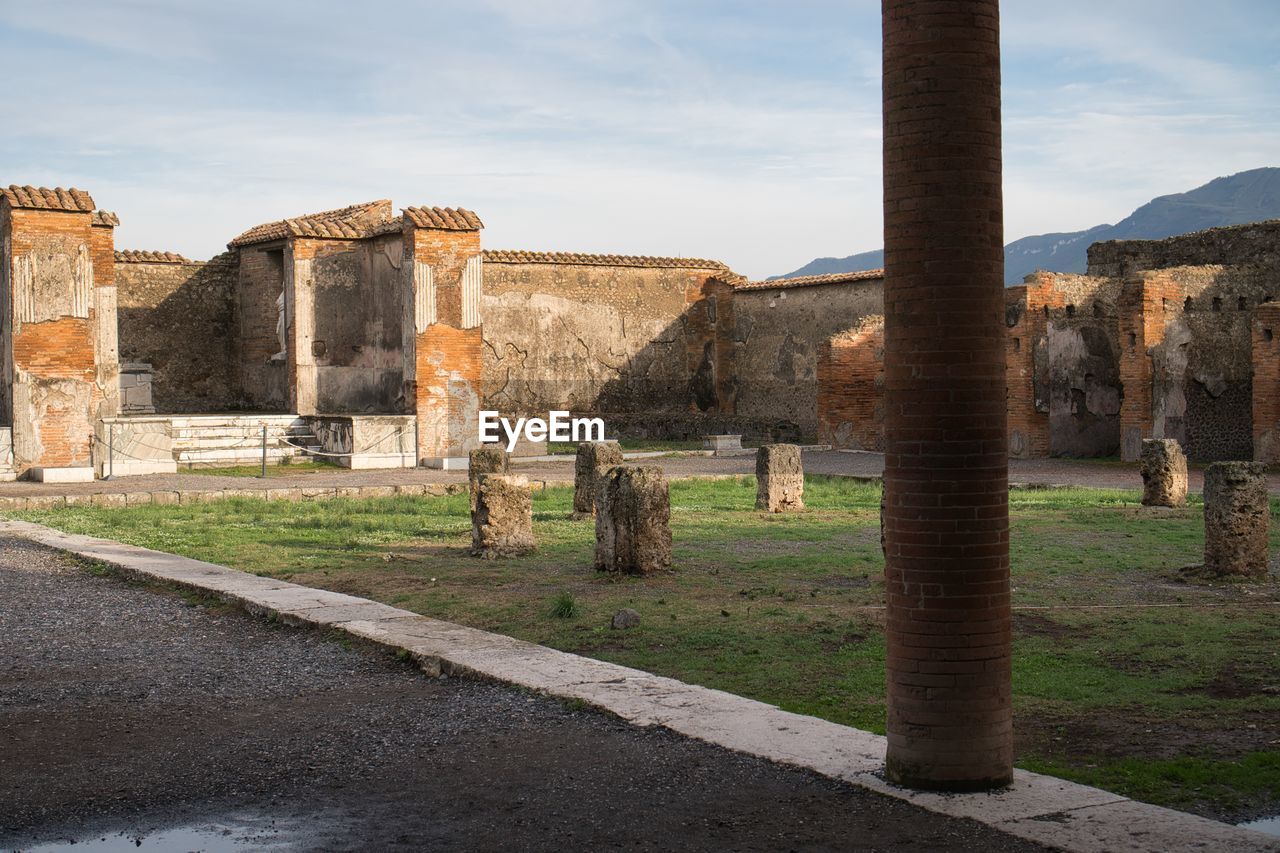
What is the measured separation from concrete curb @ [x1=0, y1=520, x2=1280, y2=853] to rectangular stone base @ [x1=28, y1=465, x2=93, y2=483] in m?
8.37

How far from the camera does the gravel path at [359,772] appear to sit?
3578mm

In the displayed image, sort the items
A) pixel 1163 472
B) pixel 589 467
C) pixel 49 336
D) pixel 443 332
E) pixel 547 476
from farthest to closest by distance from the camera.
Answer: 1. pixel 443 332
2. pixel 547 476
3. pixel 49 336
4. pixel 589 467
5. pixel 1163 472

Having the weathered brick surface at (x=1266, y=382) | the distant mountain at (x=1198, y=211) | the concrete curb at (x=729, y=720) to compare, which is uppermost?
the distant mountain at (x=1198, y=211)

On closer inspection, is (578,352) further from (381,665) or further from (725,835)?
(725,835)

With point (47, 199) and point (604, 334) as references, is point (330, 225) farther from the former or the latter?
point (604, 334)

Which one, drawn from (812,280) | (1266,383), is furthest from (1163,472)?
(812,280)

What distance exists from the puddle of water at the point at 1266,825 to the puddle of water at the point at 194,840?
2498 mm

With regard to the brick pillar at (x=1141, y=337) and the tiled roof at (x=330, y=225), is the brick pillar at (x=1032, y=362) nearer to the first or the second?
the brick pillar at (x=1141, y=337)

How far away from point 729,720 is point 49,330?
13.7 metres

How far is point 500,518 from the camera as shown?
9656 mm

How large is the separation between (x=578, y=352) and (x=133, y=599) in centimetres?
1883

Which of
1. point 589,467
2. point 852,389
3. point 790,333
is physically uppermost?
point 790,333

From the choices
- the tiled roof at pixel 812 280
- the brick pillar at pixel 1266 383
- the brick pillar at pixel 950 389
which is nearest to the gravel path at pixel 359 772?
the brick pillar at pixel 950 389

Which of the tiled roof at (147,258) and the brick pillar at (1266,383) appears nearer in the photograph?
the brick pillar at (1266,383)
